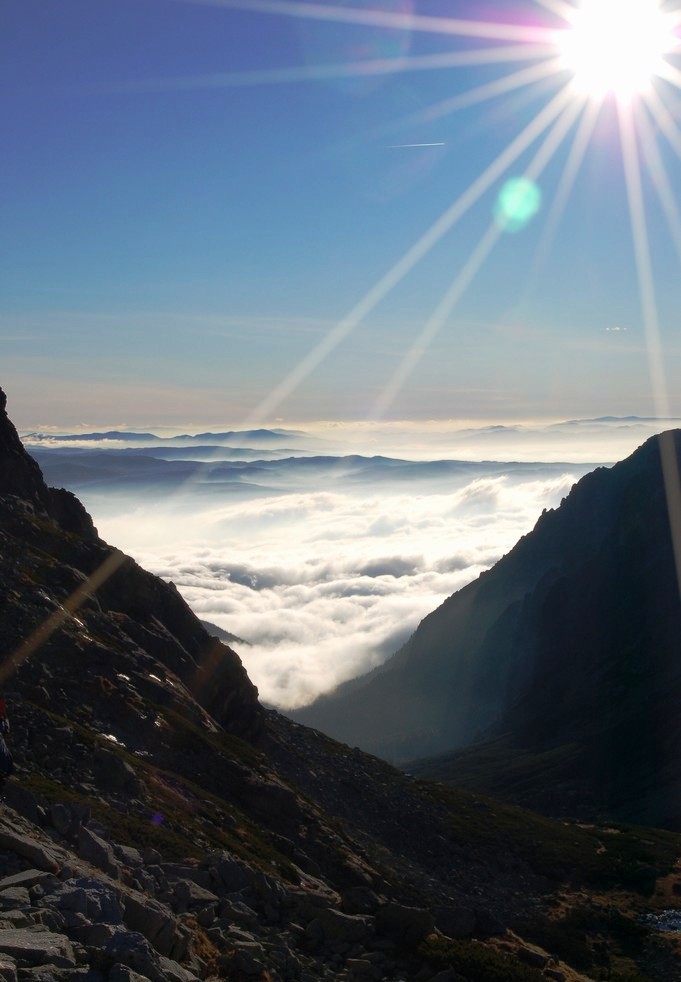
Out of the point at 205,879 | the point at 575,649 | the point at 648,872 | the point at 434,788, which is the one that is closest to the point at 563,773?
the point at 575,649

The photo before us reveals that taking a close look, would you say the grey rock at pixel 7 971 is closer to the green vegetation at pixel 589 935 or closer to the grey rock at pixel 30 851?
the grey rock at pixel 30 851

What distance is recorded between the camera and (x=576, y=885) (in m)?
56.8

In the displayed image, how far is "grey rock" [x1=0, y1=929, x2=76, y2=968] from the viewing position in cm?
1383

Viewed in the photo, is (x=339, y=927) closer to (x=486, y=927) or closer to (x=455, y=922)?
(x=455, y=922)

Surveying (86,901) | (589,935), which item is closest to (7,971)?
(86,901)

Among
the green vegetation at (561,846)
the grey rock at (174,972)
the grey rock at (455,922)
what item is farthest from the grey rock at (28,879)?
the green vegetation at (561,846)

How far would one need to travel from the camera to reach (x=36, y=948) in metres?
14.1

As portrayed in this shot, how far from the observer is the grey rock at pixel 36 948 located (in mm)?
13828

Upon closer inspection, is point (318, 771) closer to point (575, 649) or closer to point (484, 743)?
point (484, 743)

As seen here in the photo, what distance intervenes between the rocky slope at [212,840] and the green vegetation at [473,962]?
0.29 feet

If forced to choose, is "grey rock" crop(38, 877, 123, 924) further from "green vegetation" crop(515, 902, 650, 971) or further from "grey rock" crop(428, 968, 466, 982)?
"green vegetation" crop(515, 902, 650, 971)

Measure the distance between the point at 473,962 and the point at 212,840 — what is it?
12.4 metres

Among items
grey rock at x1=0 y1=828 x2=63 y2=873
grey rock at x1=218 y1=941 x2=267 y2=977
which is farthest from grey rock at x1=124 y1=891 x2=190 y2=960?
grey rock at x1=0 y1=828 x2=63 y2=873

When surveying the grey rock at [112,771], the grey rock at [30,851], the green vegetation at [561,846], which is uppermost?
the grey rock at [112,771]
